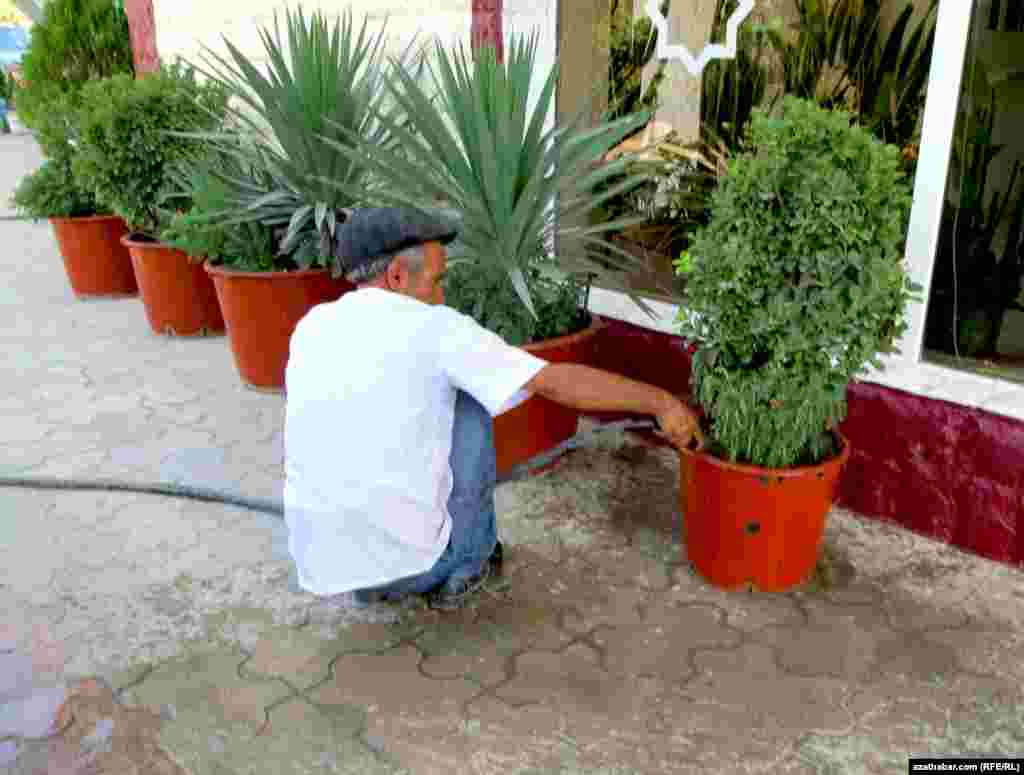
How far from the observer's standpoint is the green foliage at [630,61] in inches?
146

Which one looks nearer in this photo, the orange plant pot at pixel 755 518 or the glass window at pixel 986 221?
the orange plant pot at pixel 755 518

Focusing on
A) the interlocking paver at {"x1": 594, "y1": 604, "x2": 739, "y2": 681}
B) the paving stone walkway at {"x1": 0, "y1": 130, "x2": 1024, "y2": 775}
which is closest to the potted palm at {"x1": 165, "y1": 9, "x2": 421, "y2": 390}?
the paving stone walkway at {"x1": 0, "y1": 130, "x2": 1024, "y2": 775}

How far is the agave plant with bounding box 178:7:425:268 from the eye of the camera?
397 cm

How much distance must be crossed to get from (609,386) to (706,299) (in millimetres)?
405

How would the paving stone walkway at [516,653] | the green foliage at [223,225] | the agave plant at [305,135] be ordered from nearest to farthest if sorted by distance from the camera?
1. the paving stone walkway at [516,653]
2. the agave plant at [305,135]
3. the green foliage at [223,225]

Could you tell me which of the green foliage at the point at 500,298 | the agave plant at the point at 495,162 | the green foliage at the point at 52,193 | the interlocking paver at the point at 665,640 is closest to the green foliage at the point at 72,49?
the green foliage at the point at 52,193

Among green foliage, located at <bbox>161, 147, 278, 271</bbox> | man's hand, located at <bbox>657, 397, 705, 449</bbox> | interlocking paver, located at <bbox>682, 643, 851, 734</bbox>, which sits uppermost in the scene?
green foliage, located at <bbox>161, 147, 278, 271</bbox>

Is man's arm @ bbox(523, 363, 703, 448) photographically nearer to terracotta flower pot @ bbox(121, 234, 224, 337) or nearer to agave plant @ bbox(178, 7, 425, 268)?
agave plant @ bbox(178, 7, 425, 268)

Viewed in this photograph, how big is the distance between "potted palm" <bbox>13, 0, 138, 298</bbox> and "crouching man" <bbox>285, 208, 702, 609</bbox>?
4.08m

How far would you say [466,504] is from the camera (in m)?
2.56

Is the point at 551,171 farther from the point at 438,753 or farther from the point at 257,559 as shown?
the point at 438,753

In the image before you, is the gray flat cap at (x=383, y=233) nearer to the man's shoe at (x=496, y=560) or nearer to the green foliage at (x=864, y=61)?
the man's shoe at (x=496, y=560)

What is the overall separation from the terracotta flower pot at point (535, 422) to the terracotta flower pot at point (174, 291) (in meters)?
2.73

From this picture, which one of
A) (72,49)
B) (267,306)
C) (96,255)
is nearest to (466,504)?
(267,306)
